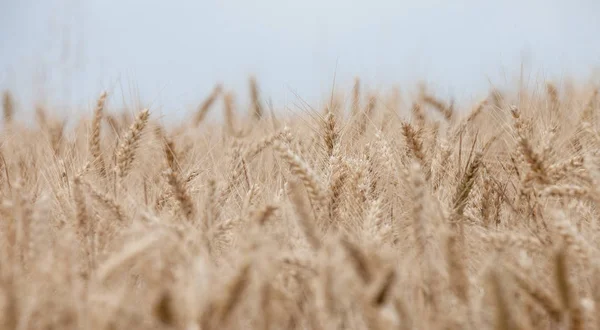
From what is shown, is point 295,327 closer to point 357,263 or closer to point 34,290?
point 357,263

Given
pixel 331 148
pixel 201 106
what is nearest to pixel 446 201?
pixel 331 148

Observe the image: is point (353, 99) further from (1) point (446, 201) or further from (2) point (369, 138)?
(1) point (446, 201)

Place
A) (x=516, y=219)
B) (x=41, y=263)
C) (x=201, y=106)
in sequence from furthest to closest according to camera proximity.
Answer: (x=201, y=106)
(x=516, y=219)
(x=41, y=263)

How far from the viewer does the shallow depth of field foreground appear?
779 mm

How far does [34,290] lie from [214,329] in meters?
0.29

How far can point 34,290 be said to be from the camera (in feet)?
2.77

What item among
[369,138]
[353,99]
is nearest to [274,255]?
[369,138]

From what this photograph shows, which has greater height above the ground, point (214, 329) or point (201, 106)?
point (201, 106)

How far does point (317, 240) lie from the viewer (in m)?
0.92

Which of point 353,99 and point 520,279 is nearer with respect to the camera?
point 520,279

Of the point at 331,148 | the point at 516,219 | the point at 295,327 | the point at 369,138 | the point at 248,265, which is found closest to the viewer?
the point at 248,265

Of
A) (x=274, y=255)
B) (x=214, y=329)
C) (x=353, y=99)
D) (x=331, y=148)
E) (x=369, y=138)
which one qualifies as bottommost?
(x=214, y=329)

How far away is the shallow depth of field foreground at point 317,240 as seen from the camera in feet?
2.56

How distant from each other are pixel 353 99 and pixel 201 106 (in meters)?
0.85
